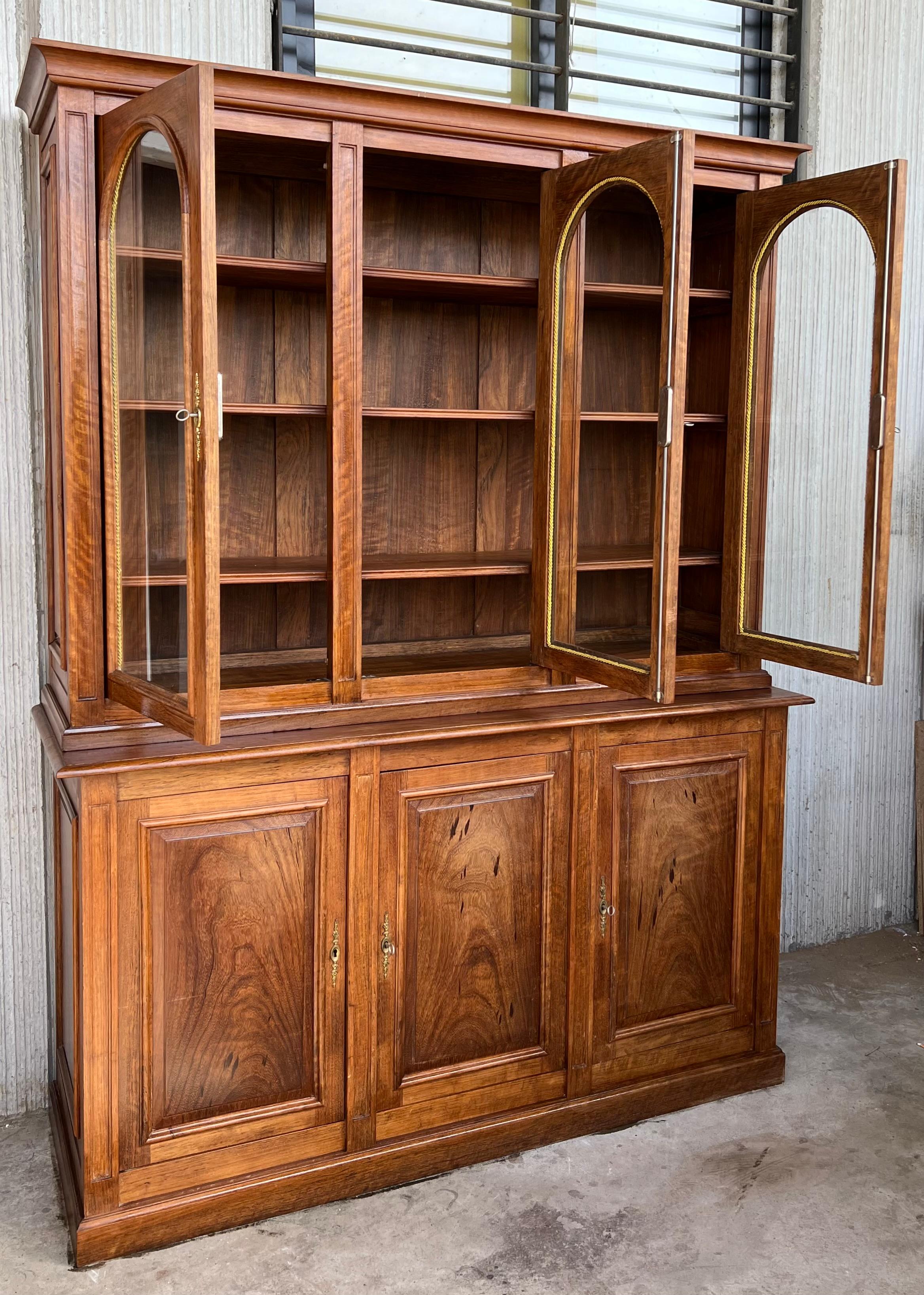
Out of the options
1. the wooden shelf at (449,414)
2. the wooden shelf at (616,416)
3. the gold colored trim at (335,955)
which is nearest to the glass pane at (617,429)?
the wooden shelf at (616,416)

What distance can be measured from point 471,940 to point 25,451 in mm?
1584

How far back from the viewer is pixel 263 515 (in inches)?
119

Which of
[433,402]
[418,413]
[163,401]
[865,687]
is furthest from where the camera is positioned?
[865,687]

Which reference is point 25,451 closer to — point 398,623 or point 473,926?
point 398,623

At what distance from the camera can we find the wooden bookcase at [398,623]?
2363mm

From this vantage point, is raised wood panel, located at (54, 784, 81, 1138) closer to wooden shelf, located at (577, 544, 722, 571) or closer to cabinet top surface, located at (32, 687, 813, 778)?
cabinet top surface, located at (32, 687, 813, 778)

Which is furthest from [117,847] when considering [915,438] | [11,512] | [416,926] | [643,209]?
[915,438]

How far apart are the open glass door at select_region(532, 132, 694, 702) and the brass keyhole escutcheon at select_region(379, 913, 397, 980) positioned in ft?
2.38

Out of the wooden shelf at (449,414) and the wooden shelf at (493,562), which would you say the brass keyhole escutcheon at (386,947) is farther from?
the wooden shelf at (449,414)

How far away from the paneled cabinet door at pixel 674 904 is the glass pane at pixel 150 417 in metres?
1.13

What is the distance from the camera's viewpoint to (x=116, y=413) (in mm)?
2393

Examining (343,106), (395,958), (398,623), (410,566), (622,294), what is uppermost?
(343,106)

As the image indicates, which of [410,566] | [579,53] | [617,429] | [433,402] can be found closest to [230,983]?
[410,566]

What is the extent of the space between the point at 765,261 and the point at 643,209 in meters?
0.59
